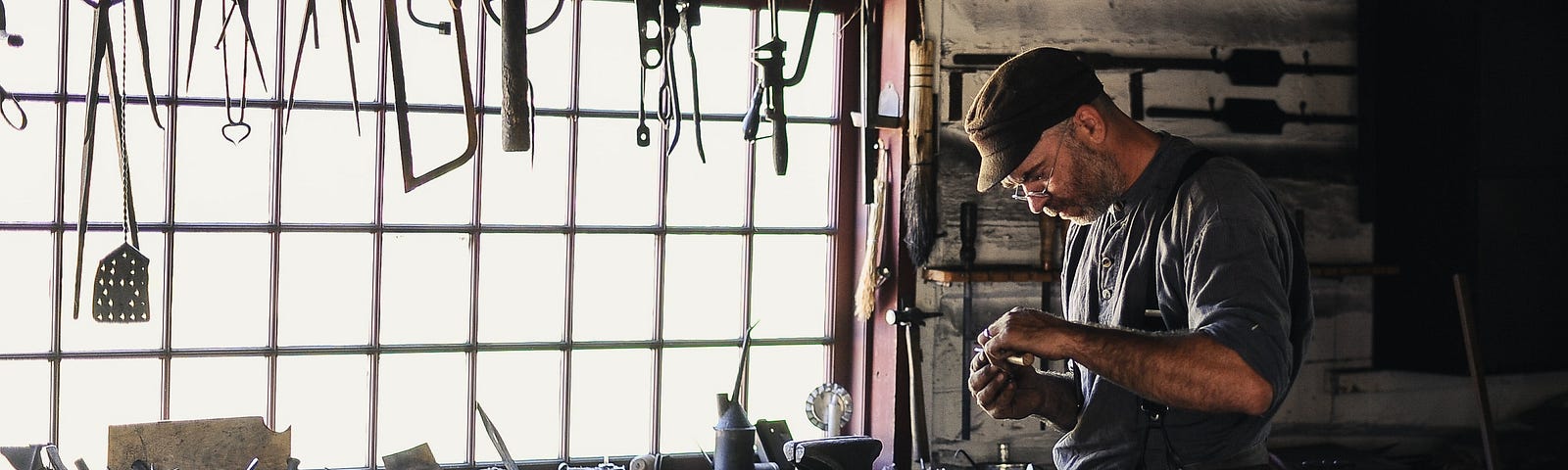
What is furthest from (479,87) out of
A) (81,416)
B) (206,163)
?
(81,416)

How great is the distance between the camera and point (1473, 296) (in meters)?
3.57

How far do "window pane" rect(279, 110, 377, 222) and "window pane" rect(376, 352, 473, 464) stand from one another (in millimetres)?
350

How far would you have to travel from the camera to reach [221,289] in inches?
109

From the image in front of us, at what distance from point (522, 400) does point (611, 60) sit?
0.81 metres

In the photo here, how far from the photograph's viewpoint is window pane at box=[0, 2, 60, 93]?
2598 mm

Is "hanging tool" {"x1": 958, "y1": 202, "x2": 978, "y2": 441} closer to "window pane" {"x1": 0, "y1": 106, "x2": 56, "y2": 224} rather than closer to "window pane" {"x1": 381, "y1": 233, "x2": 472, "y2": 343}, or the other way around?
"window pane" {"x1": 381, "y1": 233, "x2": 472, "y2": 343}

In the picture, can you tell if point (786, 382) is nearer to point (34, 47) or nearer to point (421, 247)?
point (421, 247)

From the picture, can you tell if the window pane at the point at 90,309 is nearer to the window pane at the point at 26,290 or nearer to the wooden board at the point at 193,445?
the window pane at the point at 26,290

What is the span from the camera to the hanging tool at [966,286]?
3094 millimetres

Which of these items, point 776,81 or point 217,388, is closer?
point 776,81

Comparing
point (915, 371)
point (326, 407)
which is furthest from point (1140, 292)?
point (326, 407)

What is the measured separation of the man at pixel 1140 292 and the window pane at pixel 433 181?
4.36 ft

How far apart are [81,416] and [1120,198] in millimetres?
2148

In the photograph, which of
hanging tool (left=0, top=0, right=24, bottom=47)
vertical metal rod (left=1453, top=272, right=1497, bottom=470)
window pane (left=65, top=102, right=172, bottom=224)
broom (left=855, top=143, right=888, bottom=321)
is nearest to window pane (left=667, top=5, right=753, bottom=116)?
broom (left=855, top=143, right=888, bottom=321)
